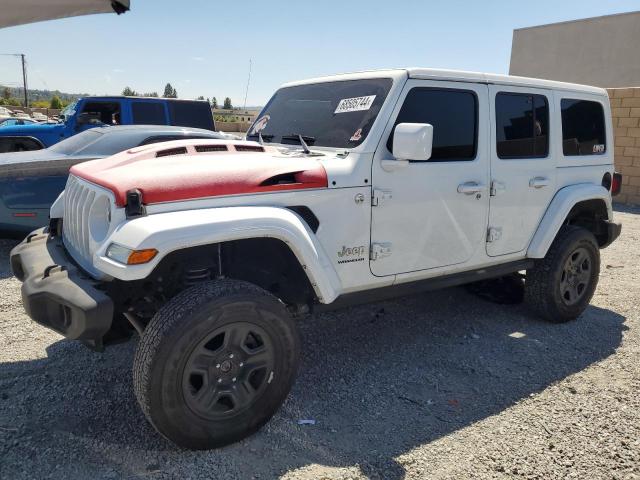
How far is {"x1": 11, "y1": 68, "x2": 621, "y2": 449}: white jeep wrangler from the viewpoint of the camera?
2441 millimetres

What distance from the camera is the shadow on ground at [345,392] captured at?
8.43ft

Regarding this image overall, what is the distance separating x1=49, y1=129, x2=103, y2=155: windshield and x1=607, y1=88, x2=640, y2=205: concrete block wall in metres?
10.3

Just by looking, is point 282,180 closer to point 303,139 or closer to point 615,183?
point 303,139

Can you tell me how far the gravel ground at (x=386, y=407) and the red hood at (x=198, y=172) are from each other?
1.27 meters

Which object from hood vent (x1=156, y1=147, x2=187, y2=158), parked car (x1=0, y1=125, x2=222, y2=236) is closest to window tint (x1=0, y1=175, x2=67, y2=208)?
parked car (x1=0, y1=125, x2=222, y2=236)

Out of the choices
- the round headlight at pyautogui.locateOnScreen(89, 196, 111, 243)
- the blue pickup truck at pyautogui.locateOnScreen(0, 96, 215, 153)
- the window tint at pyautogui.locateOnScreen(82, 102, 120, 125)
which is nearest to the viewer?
the round headlight at pyautogui.locateOnScreen(89, 196, 111, 243)

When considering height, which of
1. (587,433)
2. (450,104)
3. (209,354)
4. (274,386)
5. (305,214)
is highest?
(450,104)

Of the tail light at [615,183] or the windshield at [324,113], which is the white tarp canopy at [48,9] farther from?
the tail light at [615,183]

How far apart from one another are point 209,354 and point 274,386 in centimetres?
41

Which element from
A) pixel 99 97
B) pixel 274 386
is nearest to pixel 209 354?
pixel 274 386

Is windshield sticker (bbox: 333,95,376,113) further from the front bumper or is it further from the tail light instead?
the tail light

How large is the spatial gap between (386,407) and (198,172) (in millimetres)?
1733

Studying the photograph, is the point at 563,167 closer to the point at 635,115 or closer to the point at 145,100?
the point at 145,100

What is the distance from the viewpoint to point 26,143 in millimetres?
8438
